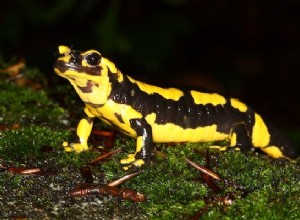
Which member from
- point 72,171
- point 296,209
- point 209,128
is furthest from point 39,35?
point 296,209

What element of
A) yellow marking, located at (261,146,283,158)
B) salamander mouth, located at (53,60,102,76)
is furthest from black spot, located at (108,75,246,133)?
yellow marking, located at (261,146,283,158)

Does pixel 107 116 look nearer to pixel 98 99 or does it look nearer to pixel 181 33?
pixel 98 99

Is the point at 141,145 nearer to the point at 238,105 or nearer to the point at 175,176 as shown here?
the point at 175,176

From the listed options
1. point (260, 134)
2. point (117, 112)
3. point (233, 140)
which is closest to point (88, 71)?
point (117, 112)

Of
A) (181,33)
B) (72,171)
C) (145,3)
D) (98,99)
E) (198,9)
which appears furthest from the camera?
(198,9)

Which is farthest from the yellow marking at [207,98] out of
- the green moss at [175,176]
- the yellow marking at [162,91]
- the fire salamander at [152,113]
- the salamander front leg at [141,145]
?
the salamander front leg at [141,145]

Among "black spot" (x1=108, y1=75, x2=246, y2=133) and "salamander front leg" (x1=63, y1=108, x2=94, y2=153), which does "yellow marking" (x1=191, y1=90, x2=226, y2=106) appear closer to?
"black spot" (x1=108, y1=75, x2=246, y2=133)
